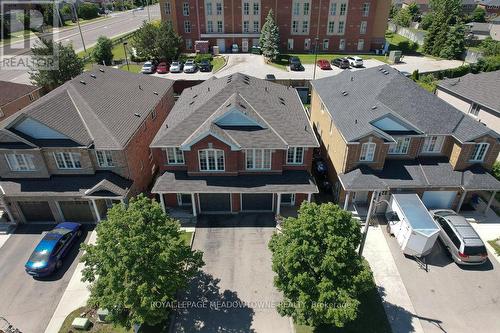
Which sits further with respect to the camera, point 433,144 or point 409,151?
point 433,144

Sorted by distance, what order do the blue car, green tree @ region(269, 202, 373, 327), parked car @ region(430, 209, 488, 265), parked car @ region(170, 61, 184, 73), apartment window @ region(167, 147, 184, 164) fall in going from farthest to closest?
parked car @ region(170, 61, 184, 73), apartment window @ region(167, 147, 184, 164), parked car @ region(430, 209, 488, 265), the blue car, green tree @ region(269, 202, 373, 327)

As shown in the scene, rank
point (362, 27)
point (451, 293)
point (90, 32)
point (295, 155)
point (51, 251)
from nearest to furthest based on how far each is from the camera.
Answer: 1. point (451, 293)
2. point (51, 251)
3. point (295, 155)
4. point (362, 27)
5. point (90, 32)

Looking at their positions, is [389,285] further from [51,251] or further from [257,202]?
[51,251]

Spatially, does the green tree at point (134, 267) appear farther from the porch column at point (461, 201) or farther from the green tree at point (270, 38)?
the green tree at point (270, 38)

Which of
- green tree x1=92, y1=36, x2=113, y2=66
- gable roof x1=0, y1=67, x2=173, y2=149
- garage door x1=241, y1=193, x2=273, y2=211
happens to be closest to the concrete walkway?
garage door x1=241, y1=193, x2=273, y2=211

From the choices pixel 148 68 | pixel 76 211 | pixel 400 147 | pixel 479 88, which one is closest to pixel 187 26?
pixel 148 68

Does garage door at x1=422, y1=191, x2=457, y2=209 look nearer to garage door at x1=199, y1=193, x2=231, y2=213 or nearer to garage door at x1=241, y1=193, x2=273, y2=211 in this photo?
garage door at x1=241, y1=193, x2=273, y2=211
